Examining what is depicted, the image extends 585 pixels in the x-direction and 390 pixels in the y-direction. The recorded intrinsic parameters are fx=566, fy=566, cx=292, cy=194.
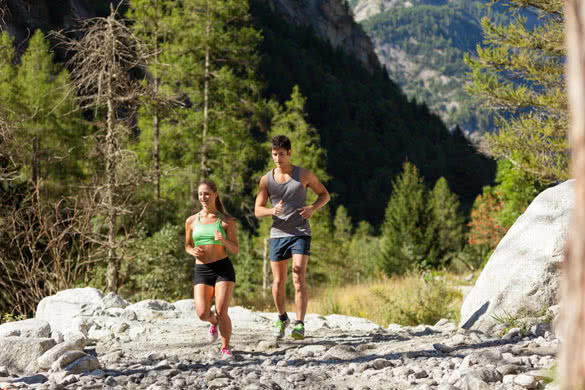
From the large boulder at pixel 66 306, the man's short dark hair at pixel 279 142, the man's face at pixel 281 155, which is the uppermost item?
the man's short dark hair at pixel 279 142

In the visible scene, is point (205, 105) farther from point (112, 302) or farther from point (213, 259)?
point (213, 259)

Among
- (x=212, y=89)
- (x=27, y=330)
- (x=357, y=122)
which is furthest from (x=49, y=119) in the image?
(x=357, y=122)

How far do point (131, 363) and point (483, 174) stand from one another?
108m

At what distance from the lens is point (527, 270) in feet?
18.0

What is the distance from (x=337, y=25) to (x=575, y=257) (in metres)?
159

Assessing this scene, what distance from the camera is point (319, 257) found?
91.0ft

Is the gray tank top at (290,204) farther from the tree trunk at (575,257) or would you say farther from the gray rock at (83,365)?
the tree trunk at (575,257)

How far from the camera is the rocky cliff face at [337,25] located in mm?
149750

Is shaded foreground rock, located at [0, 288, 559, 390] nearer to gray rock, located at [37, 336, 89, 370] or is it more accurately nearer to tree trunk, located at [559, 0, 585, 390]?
gray rock, located at [37, 336, 89, 370]

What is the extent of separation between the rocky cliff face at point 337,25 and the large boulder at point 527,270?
147159mm

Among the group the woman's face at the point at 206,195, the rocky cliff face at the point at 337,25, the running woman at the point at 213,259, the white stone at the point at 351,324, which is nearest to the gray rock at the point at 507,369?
the running woman at the point at 213,259

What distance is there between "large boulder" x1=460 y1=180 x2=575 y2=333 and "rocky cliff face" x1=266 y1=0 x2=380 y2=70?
147m

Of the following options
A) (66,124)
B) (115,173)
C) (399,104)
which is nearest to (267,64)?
(399,104)

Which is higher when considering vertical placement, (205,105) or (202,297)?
(205,105)
